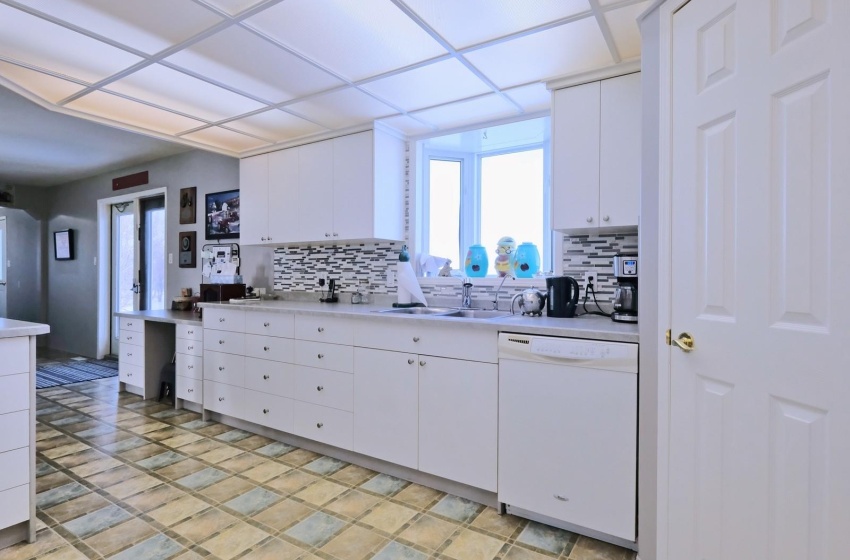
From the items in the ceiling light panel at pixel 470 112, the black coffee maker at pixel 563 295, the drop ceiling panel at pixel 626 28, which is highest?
the drop ceiling panel at pixel 626 28

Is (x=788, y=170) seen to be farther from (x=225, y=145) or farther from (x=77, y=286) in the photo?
(x=77, y=286)

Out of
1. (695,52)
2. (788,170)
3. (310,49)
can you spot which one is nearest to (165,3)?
(310,49)

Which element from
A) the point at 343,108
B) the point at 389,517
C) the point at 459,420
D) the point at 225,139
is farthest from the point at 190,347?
the point at 459,420

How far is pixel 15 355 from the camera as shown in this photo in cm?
187

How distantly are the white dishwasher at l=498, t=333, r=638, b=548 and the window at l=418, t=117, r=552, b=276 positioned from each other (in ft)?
3.80

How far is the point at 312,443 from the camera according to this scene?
2.91m

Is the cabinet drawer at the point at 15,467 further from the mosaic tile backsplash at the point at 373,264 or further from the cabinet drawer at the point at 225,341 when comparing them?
the mosaic tile backsplash at the point at 373,264

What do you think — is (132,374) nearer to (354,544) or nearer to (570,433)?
(354,544)

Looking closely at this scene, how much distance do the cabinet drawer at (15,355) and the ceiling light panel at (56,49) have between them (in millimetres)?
1451

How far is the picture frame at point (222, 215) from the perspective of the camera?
4371mm

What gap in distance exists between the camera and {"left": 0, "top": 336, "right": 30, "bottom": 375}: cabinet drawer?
183cm

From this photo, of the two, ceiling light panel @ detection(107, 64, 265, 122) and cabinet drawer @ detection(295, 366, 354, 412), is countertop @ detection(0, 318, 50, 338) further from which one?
ceiling light panel @ detection(107, 64, 265, 122)

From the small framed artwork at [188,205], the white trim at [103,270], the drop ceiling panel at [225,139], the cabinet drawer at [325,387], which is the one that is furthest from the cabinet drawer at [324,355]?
the white trim at [103,270]

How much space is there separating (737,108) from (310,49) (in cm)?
189
